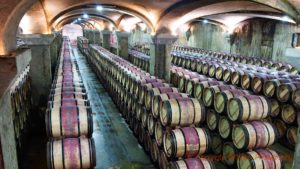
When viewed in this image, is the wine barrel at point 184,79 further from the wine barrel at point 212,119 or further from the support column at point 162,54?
the wine barrel at point 212,119

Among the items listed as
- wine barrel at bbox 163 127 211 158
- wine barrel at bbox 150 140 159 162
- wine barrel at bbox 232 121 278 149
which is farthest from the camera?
wine barrel at bbox 150 140 159 162

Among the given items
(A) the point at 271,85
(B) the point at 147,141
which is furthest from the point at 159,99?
(A) the point at 271,85

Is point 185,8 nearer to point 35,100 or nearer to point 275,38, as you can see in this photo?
point 35,100

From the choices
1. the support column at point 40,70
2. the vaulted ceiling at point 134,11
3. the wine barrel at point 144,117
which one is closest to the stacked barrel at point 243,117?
the wine barrel at point 144,117

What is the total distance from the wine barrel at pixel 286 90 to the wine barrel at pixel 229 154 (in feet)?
9.12

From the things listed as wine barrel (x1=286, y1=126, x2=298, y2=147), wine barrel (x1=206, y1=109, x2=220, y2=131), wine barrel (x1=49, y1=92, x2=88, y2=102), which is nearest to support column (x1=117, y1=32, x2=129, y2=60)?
wine barrel (x1=206, y1=109, x2=220, y2=131)

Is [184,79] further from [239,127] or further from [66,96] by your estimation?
[66,96]

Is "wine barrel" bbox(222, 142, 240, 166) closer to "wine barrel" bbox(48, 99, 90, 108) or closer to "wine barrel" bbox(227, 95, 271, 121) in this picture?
"wine barrel" bbox(227, 95, 271, 121)

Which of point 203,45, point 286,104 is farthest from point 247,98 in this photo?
point 203,45

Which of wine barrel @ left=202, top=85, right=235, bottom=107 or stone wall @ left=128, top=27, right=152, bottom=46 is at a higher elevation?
stone wall @ left=128, top=27, right=152, bottom=46

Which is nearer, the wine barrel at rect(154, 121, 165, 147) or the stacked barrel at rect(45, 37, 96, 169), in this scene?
the stacked barrel at rect(45, 37, 96, 169)

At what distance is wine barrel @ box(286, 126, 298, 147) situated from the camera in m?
7.09

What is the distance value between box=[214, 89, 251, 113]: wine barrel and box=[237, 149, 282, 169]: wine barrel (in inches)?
60.3

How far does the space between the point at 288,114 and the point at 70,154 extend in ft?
20.8
